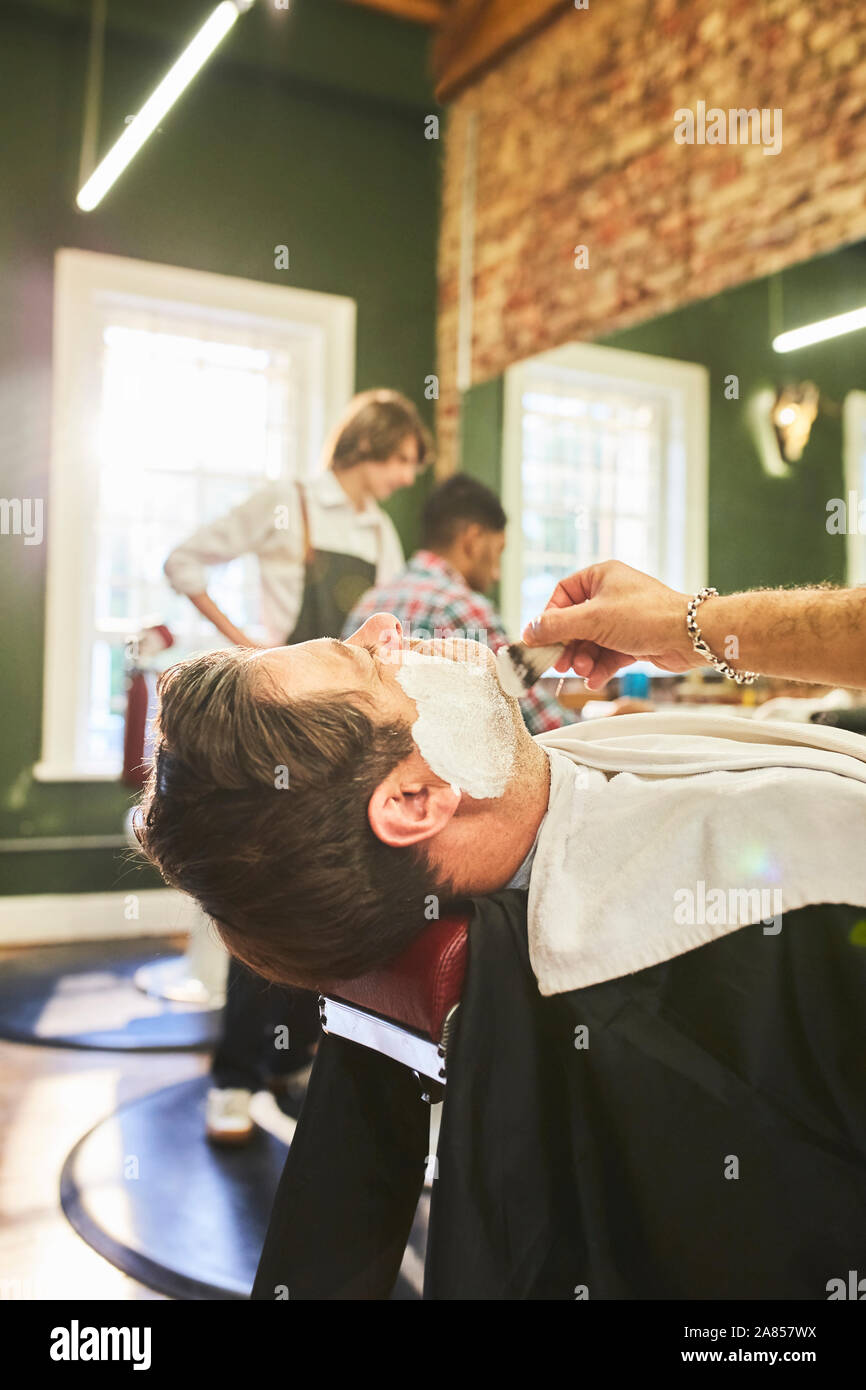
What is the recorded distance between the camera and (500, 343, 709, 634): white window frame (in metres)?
3.68

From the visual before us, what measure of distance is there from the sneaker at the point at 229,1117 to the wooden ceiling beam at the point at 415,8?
15.8 ft

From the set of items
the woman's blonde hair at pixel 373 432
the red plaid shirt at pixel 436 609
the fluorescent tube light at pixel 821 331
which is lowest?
the red plaid shirt at pixel 436 609

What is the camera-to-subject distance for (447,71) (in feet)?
16.6

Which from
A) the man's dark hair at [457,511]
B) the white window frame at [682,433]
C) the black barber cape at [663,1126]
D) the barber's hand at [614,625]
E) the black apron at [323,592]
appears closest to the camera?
the black barber cape at [663,1126]

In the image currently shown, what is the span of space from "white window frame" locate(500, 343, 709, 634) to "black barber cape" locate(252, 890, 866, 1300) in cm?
287

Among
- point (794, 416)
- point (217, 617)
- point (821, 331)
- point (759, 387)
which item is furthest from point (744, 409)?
point (217, 617)

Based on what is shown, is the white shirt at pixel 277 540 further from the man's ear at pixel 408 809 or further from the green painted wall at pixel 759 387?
the man's ear at pixel 408 809

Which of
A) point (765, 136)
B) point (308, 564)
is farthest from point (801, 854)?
point (765, 136)

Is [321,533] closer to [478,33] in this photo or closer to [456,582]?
[456,582]

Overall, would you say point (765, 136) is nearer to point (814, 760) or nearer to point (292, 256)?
point (292, 256)

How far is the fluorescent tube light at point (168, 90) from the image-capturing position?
319cm

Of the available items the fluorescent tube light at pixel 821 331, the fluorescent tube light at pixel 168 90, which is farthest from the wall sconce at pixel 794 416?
the fluorescent tube light at pixel 168 90

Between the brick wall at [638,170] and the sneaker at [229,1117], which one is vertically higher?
the brick wall at [638,170]
